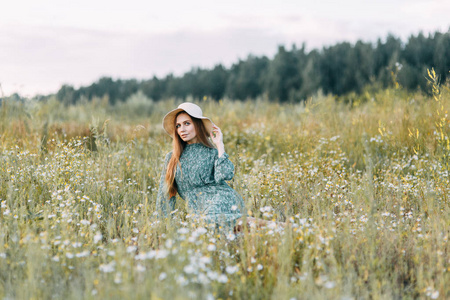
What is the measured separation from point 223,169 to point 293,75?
2845cm

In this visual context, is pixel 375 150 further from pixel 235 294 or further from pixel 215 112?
pixel 235 294

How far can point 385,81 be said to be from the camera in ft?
70.8

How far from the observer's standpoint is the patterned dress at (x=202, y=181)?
4270 millimetres

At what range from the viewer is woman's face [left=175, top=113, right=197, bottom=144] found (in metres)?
4.53

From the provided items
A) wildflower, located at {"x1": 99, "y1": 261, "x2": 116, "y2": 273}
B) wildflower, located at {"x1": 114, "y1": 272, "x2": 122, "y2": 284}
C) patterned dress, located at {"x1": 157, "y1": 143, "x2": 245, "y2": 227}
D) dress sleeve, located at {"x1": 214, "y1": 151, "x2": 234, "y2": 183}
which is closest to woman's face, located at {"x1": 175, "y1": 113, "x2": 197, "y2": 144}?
patterned dress, located at {"x1": 157, "y1": 143, "x2": 245, "y2": 227}

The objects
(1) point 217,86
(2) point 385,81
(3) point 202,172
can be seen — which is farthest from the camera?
(1) point 217,86

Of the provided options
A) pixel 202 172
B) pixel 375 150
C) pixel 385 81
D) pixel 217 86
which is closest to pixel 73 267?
pixel 202 172

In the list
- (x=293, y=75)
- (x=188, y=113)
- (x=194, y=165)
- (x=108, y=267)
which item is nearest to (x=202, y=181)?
(x=194, y=165)

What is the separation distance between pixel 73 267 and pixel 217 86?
33.9 m

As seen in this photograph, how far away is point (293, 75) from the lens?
3147 cm

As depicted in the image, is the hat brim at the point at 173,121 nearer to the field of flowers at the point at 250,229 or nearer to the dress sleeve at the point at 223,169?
the dress sleeve at the point at 223,169

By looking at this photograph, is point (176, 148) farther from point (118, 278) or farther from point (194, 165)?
point (118, 278)

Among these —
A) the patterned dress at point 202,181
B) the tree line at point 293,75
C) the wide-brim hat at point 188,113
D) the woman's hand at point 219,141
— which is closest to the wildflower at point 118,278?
the patterned dress at point 202,181

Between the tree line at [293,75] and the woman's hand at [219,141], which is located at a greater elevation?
the tree line at [293,75]
